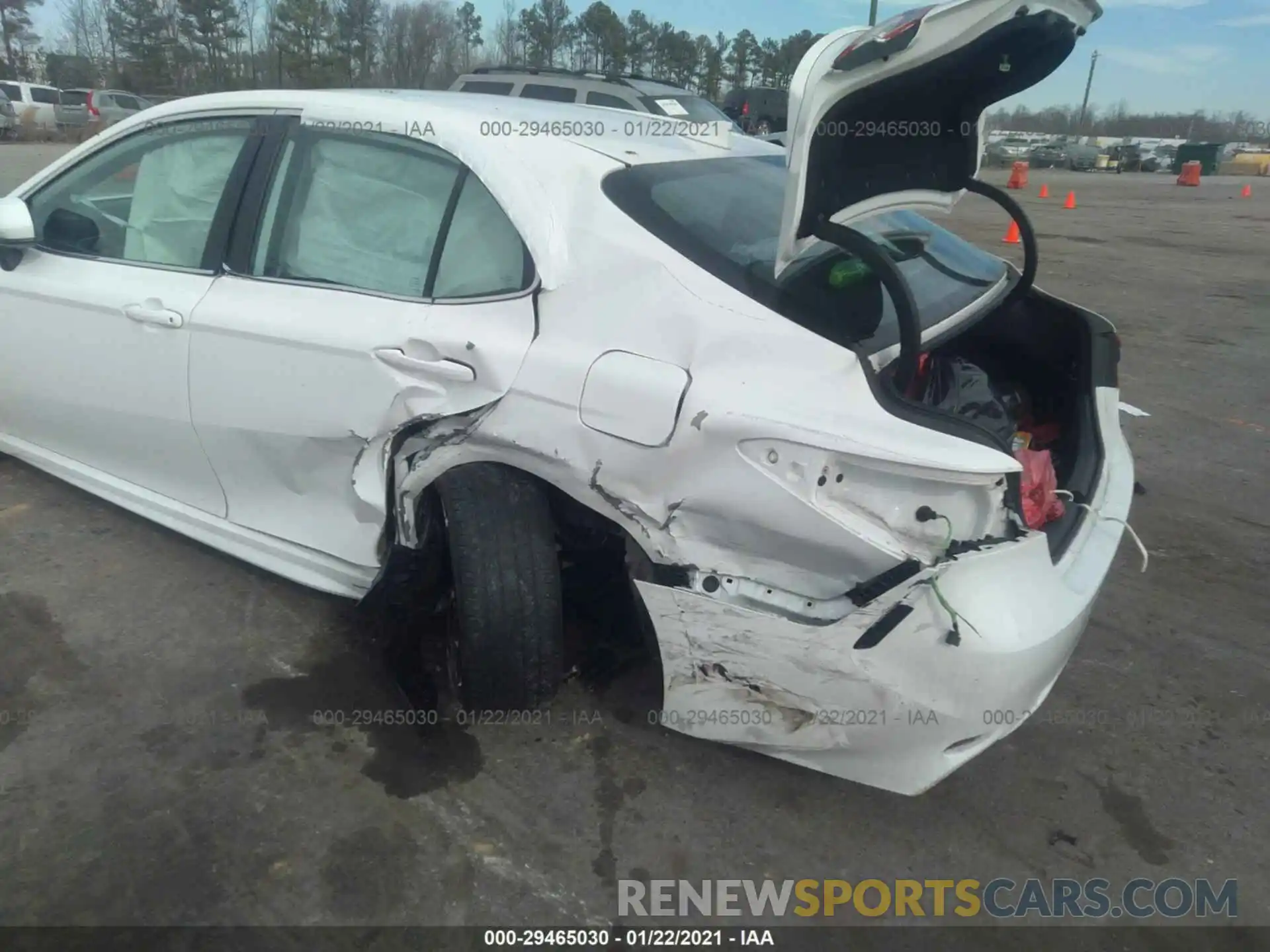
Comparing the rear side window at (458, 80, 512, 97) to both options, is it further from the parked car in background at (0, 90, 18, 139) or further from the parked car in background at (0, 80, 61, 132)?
the parked car in background at (0, 80, 61, 132)

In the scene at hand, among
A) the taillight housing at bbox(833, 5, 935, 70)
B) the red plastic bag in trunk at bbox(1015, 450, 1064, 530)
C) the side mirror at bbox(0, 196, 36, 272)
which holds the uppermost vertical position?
the taillight housing at bbox(833, 5, 935, 70)

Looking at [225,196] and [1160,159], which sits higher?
[1160,159]

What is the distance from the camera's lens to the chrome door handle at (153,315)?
9.60 feet

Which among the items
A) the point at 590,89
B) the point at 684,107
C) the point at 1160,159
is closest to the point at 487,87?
the point at 590,89

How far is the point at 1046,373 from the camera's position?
3377mm

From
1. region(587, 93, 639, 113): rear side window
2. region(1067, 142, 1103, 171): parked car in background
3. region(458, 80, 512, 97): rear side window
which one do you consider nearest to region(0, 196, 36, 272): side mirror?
region(587, 93, 639, 113): rear side window

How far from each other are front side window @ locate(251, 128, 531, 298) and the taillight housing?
895 mm

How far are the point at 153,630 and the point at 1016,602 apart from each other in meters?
2.55

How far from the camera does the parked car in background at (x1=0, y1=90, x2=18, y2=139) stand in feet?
87.1

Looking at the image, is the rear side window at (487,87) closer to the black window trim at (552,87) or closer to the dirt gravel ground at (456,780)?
the black window trim at (552,87)

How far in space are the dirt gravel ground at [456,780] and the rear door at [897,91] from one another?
136 centimetres

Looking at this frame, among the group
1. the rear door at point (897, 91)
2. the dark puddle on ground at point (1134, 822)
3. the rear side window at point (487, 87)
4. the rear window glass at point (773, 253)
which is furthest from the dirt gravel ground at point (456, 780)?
the rear side window at point (487, 87)

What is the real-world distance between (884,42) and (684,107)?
39.6ft

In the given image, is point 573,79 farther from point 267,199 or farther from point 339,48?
point 339,48
